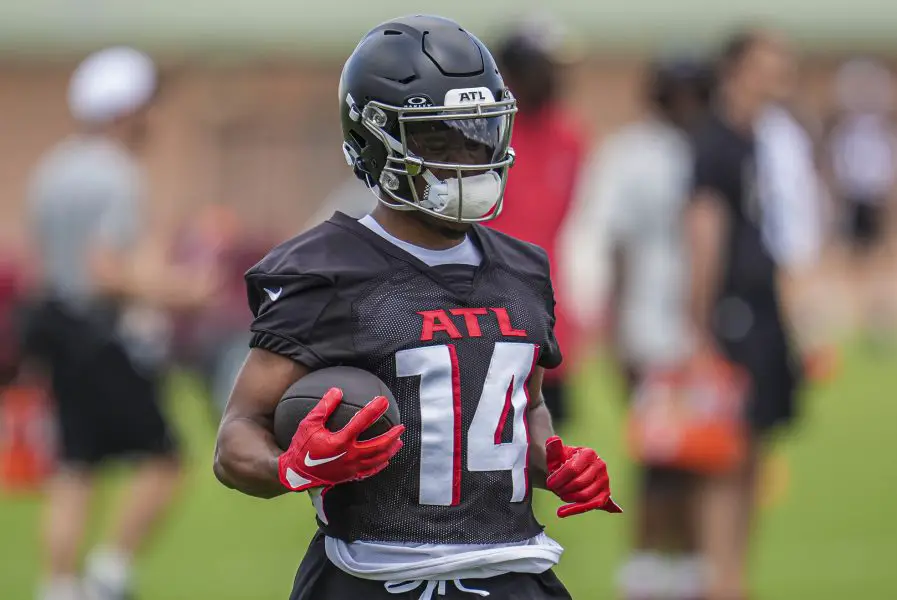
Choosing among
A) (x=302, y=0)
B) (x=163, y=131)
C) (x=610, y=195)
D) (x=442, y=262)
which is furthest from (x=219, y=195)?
(x=442, y=262)

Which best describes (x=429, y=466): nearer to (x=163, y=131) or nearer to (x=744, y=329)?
(x=744, y=329)

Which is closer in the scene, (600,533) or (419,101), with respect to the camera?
(419,101)

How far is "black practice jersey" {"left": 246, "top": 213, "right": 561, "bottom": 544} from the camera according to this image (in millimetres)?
3195

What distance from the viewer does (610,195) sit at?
23.1ft

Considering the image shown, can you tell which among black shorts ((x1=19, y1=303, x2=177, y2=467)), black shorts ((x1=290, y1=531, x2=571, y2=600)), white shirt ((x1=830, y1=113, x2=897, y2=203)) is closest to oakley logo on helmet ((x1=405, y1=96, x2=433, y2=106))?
black shorts ((x1=290, y1=531, x2=571, y2=600))

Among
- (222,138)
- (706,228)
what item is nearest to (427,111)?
(706,228)

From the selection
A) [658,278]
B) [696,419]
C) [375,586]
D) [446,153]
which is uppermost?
[446,153]

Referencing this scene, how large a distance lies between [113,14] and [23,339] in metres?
20.1

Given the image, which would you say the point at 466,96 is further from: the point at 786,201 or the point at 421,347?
the point at 786,201


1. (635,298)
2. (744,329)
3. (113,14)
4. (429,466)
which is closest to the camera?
(429,466)

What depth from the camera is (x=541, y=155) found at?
6484 mm

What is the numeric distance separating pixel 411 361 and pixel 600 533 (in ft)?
19.3

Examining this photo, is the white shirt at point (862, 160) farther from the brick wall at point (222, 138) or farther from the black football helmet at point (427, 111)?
the black football helmet at point (427, 111)

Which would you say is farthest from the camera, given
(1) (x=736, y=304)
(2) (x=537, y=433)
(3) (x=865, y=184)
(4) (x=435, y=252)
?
(3) (x=865, y=184)
